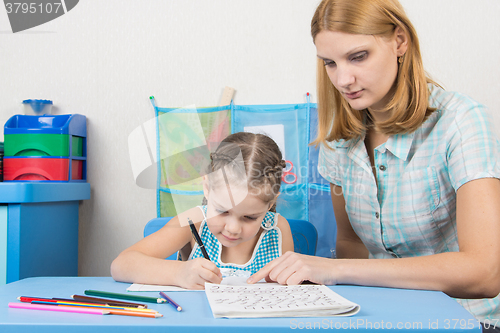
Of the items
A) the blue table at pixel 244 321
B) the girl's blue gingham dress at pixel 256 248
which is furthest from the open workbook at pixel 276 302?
the girl's blue gingham dress at pixel 256 248

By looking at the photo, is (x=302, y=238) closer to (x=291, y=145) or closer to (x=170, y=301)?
(x=291, y=145)

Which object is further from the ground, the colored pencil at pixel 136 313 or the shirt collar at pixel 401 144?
the shirt collar at pixel 401 144

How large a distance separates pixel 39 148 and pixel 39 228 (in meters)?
0.30

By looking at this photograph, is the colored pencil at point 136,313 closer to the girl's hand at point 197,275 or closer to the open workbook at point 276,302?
the open workbook at point 276,302

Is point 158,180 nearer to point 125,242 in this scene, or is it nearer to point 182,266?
point 182,266

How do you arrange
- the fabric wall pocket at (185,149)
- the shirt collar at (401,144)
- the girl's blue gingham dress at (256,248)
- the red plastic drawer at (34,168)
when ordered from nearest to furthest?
the shirt collar at (401,144) < the girl's blue gingham dress at (256,248) < the fabric wall pocket at (185,149) < the red plastic drawer at (34,168)

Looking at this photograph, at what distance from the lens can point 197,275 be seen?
70cm

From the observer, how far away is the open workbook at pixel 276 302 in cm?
49

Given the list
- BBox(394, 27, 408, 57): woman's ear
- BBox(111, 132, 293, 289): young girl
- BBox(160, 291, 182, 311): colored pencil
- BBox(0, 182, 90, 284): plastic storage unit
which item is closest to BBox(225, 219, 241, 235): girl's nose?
BBox(111, 132, 293, 289): young girl

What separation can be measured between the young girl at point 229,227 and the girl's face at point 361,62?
0.27 meters

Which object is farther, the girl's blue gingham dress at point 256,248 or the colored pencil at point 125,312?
the girl's blue gingham dress at point 256,248

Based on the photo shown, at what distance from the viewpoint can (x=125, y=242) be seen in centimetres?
162

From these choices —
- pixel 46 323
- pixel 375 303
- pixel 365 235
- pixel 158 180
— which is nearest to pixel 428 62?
pixel 365 235

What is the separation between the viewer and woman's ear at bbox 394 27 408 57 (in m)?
0.88
